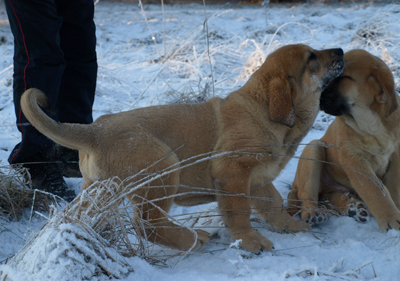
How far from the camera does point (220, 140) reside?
271 cm

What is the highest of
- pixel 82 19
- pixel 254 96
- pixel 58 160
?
pixel 82 19

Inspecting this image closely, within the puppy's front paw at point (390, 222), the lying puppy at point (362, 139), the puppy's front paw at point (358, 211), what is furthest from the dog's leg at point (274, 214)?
the puppy's front paw at point (390, 222)

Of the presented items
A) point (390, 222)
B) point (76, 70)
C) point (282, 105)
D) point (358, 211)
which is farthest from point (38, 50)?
point (390, 222)

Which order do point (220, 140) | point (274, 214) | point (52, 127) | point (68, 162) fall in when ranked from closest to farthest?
point (52, 127)
point (220, 140)
point (274, 214)
point (68, 162)

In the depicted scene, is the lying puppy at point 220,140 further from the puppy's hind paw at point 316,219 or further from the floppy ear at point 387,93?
the floppy ear at point 387,93

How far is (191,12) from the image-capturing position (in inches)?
413

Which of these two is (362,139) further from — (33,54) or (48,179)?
(33,54)

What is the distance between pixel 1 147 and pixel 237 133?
2.51 meters

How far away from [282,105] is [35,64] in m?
1.87

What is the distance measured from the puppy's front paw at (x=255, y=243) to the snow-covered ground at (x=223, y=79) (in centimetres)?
7

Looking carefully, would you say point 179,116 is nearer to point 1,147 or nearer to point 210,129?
point 210,129

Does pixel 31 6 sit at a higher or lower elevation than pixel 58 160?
higher

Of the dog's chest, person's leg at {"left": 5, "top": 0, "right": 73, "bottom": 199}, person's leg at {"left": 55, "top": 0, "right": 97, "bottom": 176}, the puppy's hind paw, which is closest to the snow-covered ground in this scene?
the puppy's hind paw

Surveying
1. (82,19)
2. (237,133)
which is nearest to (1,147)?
(82,19)
